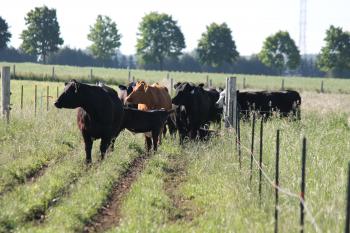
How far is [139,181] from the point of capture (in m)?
9.83

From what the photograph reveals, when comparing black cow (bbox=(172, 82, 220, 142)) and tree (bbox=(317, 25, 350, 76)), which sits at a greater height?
tree (bbox=(317, 25, 350, 76))

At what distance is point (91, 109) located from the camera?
1226 centimetres

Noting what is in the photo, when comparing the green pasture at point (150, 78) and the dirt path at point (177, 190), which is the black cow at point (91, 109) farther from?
the green pasture at point (150, 78)

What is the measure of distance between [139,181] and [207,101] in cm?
720

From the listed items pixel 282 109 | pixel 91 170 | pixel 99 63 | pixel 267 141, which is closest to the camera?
pixel 91 170

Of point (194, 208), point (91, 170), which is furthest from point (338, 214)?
point (91, 170)

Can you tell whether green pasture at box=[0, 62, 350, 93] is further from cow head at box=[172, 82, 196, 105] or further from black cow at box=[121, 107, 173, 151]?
black cow at box=[121, 107, 173, 151]

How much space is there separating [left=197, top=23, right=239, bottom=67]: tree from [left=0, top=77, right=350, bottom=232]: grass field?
240 ft

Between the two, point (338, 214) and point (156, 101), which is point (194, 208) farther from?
point (156, 101)

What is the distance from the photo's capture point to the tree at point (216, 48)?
285ft

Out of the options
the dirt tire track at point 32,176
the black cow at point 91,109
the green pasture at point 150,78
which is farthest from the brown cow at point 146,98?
the green pasture at point 150,78

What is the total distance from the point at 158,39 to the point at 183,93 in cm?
7515

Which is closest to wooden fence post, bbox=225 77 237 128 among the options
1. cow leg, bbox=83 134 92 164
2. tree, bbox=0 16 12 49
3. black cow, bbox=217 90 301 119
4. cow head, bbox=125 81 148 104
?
cow head, bbox=125 81 148 104

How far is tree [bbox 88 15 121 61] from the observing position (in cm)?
9106
